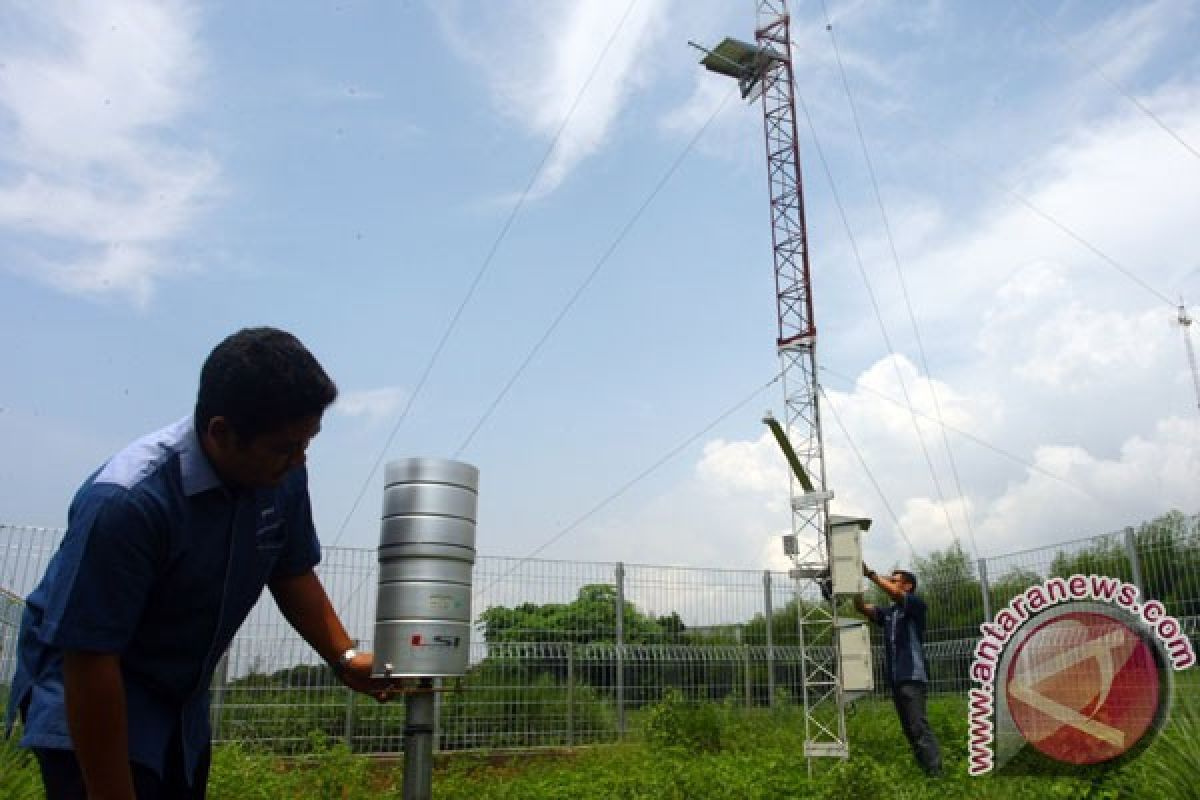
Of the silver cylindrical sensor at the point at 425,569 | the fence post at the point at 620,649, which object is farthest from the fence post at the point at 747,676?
the silver cylindrical sensor at the point at 425,569

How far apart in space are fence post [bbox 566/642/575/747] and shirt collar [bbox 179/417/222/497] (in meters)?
9.34

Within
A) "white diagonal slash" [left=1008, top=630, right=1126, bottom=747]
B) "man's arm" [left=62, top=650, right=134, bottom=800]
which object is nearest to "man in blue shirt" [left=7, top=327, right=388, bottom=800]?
"man's arm" [left=62, top=650, right=134, bottom=800]

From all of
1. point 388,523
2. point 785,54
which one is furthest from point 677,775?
point 785,54

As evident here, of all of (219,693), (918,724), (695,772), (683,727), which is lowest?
(695,772)

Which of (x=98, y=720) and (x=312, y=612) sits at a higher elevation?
(x=312, y=612)

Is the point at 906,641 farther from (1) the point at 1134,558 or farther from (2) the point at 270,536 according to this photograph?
(2) the point at 270,536

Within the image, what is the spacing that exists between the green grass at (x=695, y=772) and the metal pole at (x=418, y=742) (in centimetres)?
288

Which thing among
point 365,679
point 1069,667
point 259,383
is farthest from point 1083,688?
point 259,383

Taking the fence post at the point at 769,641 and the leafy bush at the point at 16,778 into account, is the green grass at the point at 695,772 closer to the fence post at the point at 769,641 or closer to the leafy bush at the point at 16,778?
the leafy bush at the point at 16,778

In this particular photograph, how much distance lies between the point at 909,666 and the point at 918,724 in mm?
514

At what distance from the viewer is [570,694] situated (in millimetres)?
10648

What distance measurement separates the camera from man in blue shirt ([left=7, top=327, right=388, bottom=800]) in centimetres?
160

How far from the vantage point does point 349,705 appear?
944 centimetres

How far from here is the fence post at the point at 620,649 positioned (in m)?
11.1
